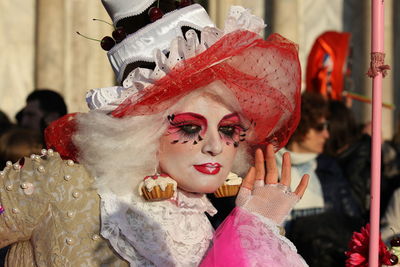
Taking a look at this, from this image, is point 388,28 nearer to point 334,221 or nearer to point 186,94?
point 334,221

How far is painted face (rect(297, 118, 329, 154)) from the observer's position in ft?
16.1

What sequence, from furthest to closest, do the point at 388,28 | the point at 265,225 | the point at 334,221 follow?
the point at 388,28, the point at 334,221, the point at 265,225

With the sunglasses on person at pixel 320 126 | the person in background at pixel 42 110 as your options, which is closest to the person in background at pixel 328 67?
the sunglasses on person at pixel 320 126

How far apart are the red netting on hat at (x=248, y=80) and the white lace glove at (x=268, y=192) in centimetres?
16

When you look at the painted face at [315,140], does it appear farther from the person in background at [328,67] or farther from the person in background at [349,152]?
the person in background at [328,67]

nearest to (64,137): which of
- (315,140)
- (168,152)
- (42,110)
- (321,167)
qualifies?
(168,152)

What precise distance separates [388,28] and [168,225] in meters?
6.67

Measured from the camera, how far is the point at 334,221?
15.3ft

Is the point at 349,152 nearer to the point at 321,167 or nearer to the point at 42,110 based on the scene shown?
the point at 321,167

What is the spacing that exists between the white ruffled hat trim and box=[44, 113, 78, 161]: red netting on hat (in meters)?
0.10

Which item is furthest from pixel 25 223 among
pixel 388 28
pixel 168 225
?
pixel 388 28

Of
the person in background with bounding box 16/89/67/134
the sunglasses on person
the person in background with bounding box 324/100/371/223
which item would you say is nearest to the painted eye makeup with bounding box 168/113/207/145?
the person in background with bounding box 16/89/67/134

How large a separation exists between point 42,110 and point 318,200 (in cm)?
159

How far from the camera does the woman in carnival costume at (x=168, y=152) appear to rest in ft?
8.73
